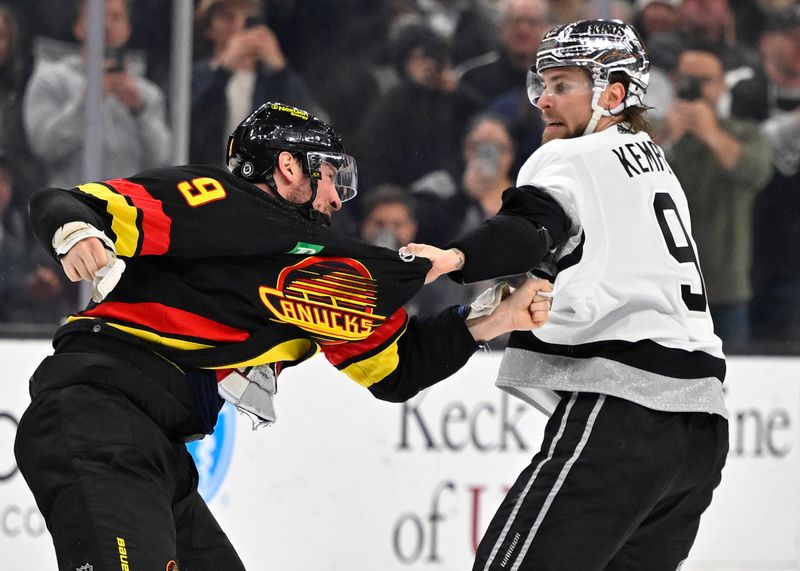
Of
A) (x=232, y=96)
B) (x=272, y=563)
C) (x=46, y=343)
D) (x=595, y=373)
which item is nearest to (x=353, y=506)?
(x=272, y=563)

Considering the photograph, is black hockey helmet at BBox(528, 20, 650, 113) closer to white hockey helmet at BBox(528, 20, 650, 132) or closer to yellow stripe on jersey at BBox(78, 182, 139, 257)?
white hockey helmet at BBox(528, 20, 650, 132)

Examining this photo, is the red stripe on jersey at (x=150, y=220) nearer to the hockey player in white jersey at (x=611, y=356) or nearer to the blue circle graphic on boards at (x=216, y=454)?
the hockey player in white jersey at (x=611, y=356)

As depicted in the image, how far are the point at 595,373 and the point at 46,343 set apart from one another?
2306 millimetres

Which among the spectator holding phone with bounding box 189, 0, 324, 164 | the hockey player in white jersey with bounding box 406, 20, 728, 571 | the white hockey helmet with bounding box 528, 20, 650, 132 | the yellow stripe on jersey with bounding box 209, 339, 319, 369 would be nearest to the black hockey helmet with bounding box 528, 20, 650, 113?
the white hockey helmet with bounding box 528, 20, 650, 132

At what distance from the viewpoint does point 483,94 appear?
5.15m

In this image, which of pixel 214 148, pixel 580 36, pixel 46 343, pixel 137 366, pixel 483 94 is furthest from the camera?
pixel 483 94

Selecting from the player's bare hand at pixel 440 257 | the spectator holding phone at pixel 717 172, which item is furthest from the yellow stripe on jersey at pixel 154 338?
the spectator holding phone at pixel 717 172

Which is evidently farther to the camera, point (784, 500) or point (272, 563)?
point (784, 500)

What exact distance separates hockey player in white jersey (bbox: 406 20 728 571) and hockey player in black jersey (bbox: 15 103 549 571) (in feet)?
0.41

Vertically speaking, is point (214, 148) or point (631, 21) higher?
point (631, 21)

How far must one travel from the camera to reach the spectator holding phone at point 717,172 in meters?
5.29

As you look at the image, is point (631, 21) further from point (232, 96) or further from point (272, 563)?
point (272, 563)

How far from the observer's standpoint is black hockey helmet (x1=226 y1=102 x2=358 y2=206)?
9.58 feet

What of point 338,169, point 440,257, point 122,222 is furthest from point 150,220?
point 440,257
